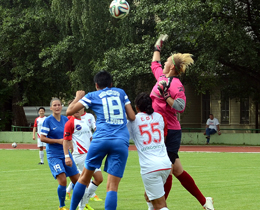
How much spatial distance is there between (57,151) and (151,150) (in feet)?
8.35

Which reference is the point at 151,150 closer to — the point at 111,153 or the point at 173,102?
the point at 111,153

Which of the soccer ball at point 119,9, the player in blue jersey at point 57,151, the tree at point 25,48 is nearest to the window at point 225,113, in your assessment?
the tree at point 25,48

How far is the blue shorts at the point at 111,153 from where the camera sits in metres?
6.19

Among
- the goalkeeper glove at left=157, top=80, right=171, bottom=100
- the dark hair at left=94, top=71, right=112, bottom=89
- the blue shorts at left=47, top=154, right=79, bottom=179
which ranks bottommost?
the blue shorts at left=47, top=154, right=79, bottom=179

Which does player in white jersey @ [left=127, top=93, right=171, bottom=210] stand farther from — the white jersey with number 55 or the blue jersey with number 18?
the blue jersey with number 18

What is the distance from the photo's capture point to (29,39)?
33594 mm

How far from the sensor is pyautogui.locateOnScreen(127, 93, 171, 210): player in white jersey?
5.99m

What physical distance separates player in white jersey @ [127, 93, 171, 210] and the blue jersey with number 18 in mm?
174

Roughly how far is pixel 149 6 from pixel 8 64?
16.2 meters

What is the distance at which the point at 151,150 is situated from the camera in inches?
240

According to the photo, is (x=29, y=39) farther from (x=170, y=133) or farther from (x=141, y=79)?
(x=170, y=133)

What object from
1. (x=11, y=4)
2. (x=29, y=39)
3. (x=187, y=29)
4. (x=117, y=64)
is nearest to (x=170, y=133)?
(x=187, y=29)

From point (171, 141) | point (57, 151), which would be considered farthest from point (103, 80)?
point (57, 151)

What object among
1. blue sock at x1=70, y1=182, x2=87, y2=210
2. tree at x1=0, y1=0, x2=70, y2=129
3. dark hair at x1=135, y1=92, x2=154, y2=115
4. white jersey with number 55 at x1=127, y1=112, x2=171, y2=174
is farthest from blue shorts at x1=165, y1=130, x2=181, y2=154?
tree at x1=0, y1=0, x2=70, y2=129
